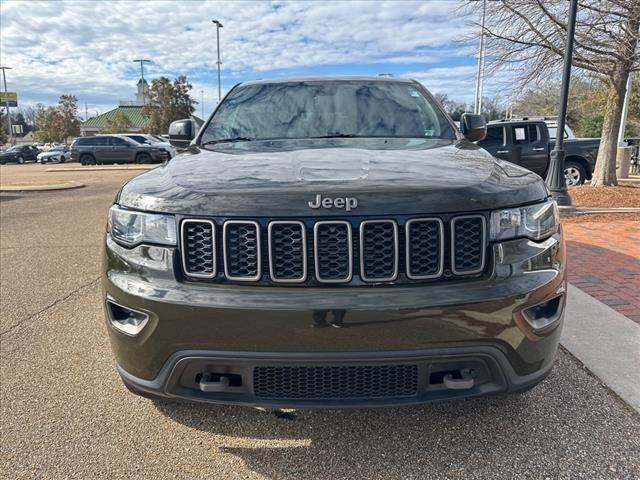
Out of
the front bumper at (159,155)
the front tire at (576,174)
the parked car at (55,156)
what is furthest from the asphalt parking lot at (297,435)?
the parked car at (55,156)

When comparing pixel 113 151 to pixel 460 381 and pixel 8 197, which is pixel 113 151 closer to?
pixel 8 197

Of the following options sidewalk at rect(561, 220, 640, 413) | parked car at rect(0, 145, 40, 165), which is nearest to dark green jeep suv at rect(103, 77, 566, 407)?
sidewalk at rect(561, 220, 640, 413)

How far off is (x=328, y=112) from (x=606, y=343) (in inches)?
92.5

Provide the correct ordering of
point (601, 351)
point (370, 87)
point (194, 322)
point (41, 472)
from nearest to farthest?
point (194, 322), point (41, 472), point (601, 351), point (370, 87)

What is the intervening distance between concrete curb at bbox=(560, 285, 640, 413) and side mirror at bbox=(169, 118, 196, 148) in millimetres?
2939

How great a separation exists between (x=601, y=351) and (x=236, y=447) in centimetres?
232

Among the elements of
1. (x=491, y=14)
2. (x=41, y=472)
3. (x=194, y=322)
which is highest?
(x=491, y=14)

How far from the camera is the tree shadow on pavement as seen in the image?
2.11 metres

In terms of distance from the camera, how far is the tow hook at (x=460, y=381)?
190 centimetres

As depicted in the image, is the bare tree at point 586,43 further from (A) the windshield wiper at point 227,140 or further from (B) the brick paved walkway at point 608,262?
(A) the windshield wiper at point 227,140

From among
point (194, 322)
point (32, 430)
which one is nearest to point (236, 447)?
point (194, 322)

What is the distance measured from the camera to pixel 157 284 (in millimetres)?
1926

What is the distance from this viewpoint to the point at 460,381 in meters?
1.91

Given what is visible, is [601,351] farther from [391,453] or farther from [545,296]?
[391,453]
